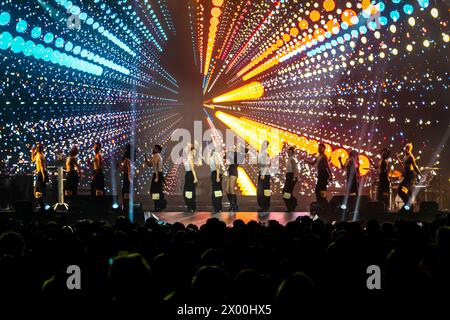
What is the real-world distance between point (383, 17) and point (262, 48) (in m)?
5.36

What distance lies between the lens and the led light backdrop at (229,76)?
727 inches

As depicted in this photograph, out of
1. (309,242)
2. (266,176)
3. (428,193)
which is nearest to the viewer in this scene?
(309,242)

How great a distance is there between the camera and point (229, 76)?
917 inches

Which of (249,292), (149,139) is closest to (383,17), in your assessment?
(149,139)

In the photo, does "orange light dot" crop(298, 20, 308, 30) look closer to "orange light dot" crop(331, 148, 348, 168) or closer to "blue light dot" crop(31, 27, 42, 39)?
"orange light dot" crop(331, 148, 348, 168)

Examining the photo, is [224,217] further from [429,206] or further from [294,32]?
[294,32]

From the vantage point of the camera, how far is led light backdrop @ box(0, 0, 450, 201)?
18.5 m

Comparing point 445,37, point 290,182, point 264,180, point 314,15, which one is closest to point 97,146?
point 264,180

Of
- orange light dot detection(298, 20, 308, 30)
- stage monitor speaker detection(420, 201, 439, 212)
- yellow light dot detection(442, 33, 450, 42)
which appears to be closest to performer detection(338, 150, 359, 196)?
stage monitor speaker detection(420, 201, 439, 212)

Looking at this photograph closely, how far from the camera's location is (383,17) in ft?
61.8

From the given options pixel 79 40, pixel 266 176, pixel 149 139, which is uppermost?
pixel 79 40

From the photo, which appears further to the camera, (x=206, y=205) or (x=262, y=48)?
(x=262, y=48)
